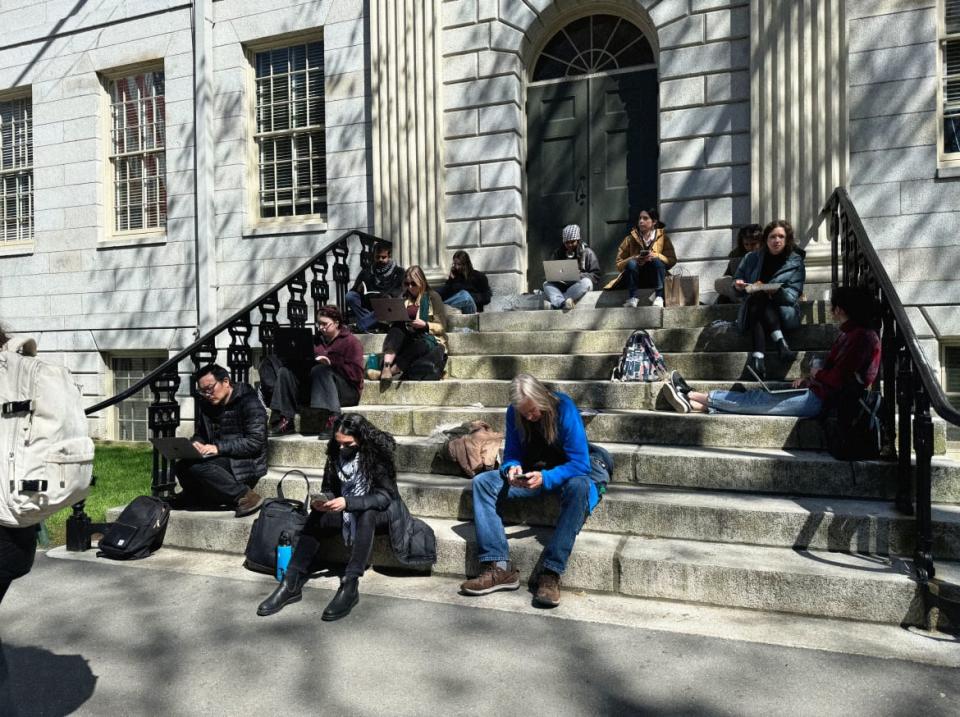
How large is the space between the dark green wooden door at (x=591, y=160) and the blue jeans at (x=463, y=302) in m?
1.39

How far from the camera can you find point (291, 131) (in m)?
10.7

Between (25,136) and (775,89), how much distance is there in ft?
39.5

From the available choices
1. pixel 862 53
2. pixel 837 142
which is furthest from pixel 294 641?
pixel 862 53

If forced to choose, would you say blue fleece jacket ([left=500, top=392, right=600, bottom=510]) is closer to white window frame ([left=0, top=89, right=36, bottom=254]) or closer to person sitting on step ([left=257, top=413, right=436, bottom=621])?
person sitting on step ([left=257, top=413, right=436, bottom=621])

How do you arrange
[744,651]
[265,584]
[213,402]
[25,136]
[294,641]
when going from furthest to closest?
1. [25,136]
2. [213,402]
3. [265,584]
4. [294,641]
5. [744,651]

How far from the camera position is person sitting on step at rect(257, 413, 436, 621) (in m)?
4.52

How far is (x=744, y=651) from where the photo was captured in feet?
11.6

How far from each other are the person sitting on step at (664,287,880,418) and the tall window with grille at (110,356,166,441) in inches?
353

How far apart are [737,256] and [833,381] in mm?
3146

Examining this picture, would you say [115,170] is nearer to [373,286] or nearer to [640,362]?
[373,286]

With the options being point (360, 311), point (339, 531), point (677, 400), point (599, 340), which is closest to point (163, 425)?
point (339, 531)

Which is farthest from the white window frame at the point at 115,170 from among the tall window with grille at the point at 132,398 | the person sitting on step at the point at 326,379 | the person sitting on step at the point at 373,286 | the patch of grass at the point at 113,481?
the person sitting on step at the point at 326,379

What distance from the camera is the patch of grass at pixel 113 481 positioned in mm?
6404

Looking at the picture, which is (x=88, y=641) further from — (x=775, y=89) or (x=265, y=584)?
(x=775, y=89)
